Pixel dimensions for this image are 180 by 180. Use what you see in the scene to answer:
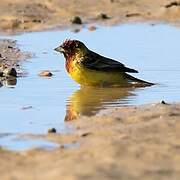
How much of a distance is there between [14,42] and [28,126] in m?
5.80

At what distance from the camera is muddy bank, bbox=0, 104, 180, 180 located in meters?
5.87

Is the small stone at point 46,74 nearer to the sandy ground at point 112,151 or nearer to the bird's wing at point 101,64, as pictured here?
the bird's wing at point 101,64

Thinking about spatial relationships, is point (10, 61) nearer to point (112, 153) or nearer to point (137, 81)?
point (137, 81)

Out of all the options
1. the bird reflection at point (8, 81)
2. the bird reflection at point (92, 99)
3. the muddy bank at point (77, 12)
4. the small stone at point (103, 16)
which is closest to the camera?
the bird reflection at point (92, 99)

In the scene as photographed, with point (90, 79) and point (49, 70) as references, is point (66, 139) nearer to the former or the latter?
point (90, 79)

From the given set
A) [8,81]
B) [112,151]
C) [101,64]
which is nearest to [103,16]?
[101,64]

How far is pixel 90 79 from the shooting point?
33.7 feet

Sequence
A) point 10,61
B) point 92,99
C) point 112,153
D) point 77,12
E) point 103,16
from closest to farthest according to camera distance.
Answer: point 112,153 → point 92,99 → point 10,61 → point 103,16 → point 77,12

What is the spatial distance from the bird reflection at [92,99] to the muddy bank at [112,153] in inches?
19.0

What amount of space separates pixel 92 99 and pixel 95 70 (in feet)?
3.45

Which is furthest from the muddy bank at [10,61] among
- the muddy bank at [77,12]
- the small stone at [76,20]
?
the small stone at [76,20]

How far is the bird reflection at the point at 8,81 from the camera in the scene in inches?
397

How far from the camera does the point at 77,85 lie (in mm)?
10422

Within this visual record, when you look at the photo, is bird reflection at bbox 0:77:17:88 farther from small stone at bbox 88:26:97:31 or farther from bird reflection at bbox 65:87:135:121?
small stone at bbox 88:26:97:31
